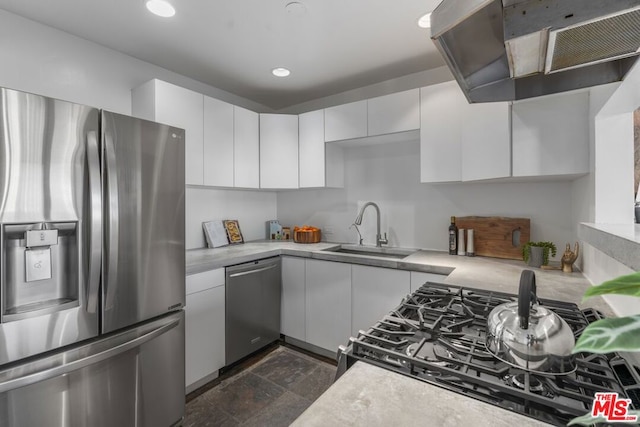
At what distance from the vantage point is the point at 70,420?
3.93 feet

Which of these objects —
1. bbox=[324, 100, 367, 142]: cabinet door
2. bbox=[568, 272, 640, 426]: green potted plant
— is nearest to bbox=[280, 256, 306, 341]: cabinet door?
bbox=[324, 100, 367, 142]: cabinet door

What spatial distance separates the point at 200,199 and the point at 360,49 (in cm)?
189

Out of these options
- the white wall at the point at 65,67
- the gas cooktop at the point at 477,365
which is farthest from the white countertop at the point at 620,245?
the white wall at the point at 65,67

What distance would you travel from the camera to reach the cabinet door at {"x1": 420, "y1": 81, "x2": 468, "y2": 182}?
2.08 m

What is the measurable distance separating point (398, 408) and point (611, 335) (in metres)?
0.42

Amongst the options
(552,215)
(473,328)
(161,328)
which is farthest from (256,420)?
(552,215)

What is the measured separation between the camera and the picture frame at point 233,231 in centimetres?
292

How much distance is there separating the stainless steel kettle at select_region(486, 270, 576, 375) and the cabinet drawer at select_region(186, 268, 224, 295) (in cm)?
181

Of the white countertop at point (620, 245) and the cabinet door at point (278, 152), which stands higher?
the cabinet door at point (278, 152)

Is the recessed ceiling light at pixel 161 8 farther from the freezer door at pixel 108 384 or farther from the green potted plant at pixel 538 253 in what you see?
the green potted plant at pixel 538 253

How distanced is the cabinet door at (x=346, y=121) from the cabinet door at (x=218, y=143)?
0.90 meters

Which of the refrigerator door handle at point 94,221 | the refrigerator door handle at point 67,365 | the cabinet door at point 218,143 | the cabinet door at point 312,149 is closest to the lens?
the refrigerator door handle at point 67,365

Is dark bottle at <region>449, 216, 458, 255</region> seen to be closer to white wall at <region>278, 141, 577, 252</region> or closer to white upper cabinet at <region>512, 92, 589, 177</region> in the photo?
white wall at <region>278, 141, 577, 252</region>

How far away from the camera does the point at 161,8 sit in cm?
168
